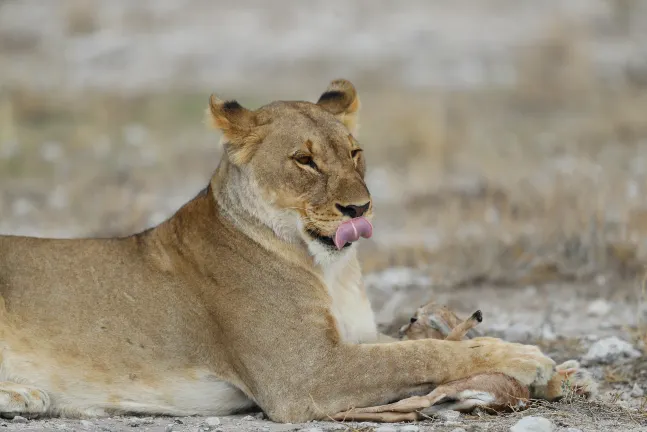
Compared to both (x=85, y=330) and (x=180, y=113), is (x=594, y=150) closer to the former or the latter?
(x=180, y=113)

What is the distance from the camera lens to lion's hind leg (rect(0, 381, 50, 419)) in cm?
527

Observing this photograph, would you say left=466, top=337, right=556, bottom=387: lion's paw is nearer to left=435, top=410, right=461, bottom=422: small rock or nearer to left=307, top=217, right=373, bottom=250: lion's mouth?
left=435, top=410, right=461, bottom=422: small rock

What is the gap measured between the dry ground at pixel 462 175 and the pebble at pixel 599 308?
0.02 m

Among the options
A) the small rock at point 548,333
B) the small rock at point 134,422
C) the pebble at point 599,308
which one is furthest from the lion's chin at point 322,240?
the pebble at point 599,308

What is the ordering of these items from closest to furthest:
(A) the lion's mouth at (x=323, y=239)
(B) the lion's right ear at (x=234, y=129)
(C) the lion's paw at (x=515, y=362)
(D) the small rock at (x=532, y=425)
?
(D) the small rock at (x=532, y=425) < (C) the lion's paw at (x=515, y=362) < (A) the lion's mouth at (x=323, y=239) < (B) the lion's right ear at (x=234, y=129)

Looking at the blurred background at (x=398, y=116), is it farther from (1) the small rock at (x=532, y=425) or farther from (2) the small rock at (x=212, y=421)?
(1) the small rock at (x=532, y=425)

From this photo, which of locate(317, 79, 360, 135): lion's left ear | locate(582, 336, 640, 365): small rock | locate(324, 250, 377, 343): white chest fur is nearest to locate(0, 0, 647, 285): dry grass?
locate(582, 336, 640, 365): small rock

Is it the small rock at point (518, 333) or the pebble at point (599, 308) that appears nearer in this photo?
the small rock at point (518, 333)

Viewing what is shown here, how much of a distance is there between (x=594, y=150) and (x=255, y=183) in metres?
7.98

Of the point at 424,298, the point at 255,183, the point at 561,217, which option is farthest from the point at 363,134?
the point at 255,183

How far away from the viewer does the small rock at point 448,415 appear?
511cm

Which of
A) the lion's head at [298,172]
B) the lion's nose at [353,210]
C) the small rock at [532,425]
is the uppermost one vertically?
the lion's head at [298,172]

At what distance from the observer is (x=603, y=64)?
17156 millimetres

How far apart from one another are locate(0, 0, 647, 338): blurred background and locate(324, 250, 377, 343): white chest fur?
2049mm
